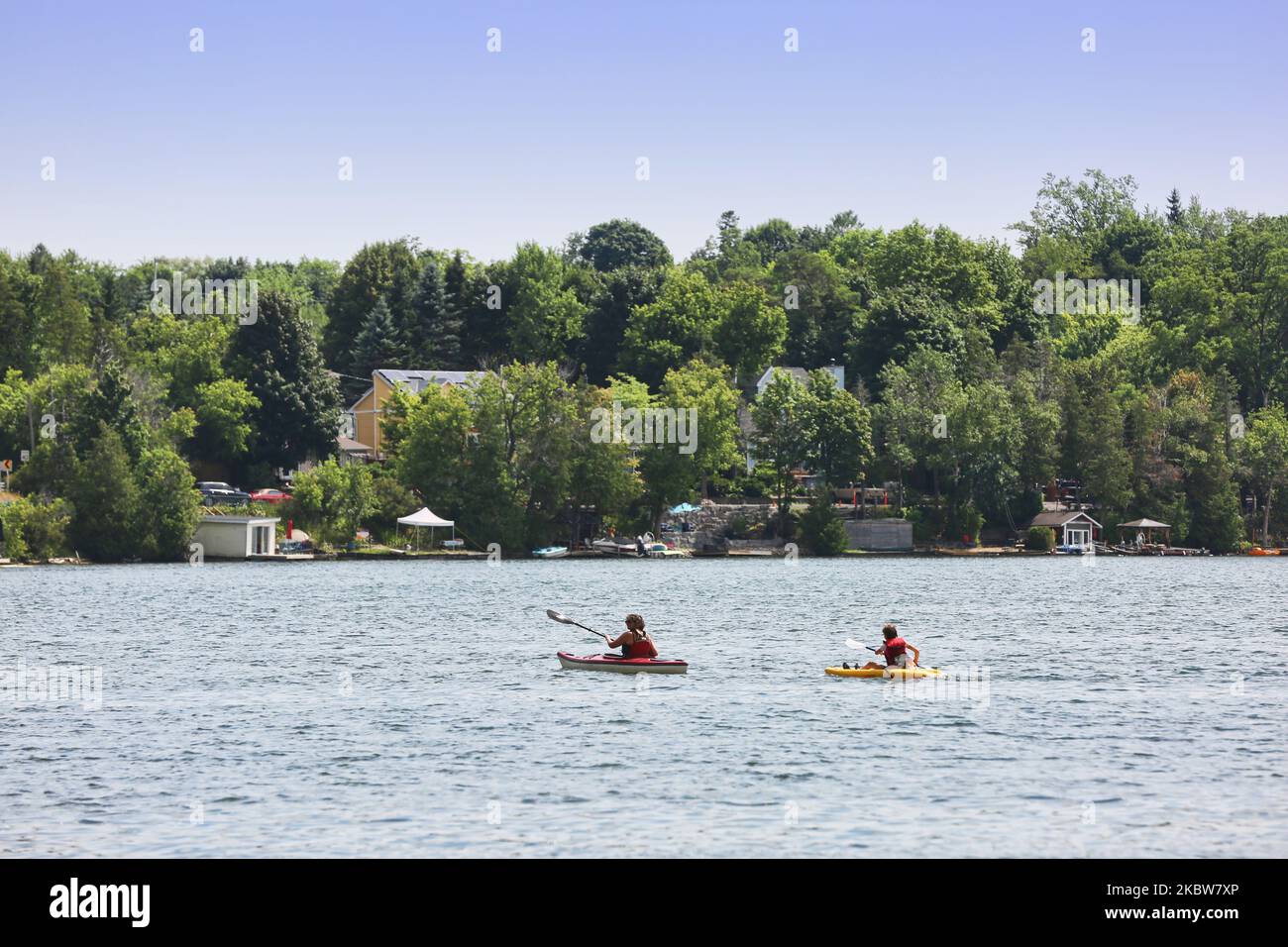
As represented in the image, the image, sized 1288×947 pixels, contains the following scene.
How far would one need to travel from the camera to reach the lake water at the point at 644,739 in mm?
24844

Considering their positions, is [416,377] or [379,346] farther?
[379,346]

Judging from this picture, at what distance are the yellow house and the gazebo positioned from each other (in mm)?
62772

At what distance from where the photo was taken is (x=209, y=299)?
161 m

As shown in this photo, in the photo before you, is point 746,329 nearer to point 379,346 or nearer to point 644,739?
point 379,346

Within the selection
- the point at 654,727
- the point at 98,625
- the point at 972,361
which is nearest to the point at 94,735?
the point at 654,727

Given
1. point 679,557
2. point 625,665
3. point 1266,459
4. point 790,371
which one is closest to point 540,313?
point 790,371

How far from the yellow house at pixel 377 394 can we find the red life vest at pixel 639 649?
10136 cm

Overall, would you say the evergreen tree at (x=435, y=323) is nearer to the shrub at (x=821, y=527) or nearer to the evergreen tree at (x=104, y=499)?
the shrub at (x=821, y=527)

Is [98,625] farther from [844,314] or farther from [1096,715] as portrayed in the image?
[844,314]

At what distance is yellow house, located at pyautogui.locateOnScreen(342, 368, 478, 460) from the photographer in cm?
14812

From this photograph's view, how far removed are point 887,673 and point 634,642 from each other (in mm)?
7122

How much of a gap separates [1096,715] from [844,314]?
13938 cm

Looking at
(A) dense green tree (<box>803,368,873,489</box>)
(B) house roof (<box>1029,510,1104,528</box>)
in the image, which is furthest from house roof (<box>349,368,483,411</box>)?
(B) house roof (<box>1029,510,1104,528</box>)

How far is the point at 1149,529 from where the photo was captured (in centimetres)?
14675
